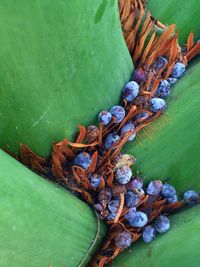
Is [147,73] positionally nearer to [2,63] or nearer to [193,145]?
[193,145]

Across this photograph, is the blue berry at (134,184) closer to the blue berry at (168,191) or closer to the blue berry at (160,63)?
the blue berry at (168,191)

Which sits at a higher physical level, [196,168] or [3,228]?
[196,168]

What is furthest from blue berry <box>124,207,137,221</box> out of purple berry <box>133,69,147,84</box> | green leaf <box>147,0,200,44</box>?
green leaf <box>147,0,200,44</box>

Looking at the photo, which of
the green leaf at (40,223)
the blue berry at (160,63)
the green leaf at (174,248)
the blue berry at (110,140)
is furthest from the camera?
the blue berry at (160,63)

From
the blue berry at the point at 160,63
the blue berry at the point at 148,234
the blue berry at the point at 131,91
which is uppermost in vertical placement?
the blue berry at the point at 160,63

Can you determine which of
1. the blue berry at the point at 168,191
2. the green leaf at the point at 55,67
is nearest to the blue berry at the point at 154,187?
the blue berry at the point at 168,191

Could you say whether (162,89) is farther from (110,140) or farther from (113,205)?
(113,205)

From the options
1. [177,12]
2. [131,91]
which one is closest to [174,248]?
[131,91]

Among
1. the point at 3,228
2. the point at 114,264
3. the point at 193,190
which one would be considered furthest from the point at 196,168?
the point at 3,228
